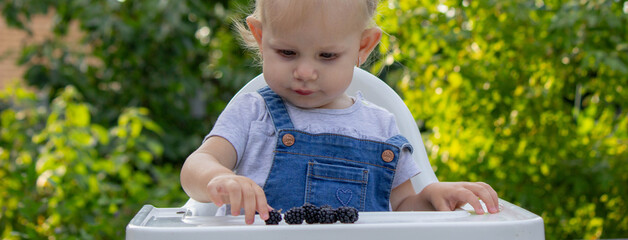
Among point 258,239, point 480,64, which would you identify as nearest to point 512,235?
point 258,239

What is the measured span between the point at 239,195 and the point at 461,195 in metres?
0.43

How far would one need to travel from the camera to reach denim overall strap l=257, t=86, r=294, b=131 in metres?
1.31

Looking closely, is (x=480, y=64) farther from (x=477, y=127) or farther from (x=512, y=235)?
(x=512, y=235)

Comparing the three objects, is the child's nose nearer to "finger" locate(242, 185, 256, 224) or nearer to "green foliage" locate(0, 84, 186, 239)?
"finger" locate(242, 185, 256, 224)

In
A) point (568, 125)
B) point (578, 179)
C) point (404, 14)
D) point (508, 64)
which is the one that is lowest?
point (578, 179)

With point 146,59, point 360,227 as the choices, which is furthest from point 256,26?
point 146,59

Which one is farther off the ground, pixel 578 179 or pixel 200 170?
pixel 200 170

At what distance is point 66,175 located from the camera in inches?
99.9

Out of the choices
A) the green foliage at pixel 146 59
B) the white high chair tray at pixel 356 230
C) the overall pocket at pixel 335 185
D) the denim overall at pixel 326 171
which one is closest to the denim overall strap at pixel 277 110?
the denim overall at pixel 326 171

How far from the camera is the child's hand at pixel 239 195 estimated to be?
35.8 inches

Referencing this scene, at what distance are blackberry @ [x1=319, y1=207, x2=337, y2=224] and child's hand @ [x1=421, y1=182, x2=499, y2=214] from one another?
1.00ft

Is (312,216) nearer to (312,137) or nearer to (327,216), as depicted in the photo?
(327,216)

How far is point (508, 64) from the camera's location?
2.50 meters

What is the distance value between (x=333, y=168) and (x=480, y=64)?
4.59ft
